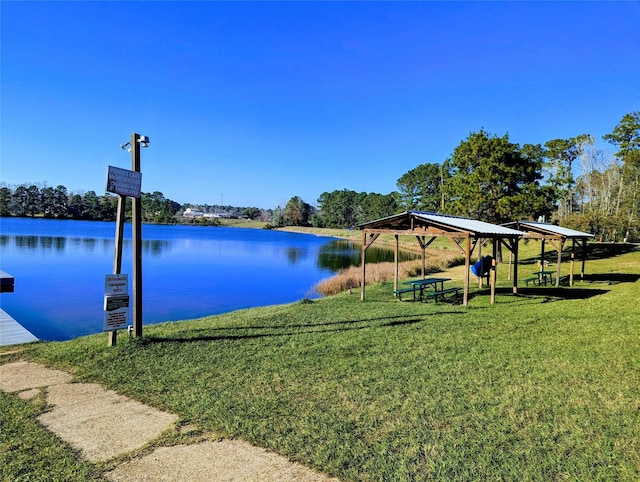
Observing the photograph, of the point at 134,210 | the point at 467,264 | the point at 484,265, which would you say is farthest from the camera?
the point at 484,265

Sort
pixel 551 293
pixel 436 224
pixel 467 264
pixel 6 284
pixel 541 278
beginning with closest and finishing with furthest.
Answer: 1. pixel 467 264
2. pixel 6 284
3. pixel 436 224
4. pixel 551 293
5. pixel 541 278

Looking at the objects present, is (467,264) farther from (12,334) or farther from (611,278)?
(611,278)

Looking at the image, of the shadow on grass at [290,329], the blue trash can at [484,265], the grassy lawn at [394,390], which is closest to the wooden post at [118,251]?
the grassy lawn at [394,390]

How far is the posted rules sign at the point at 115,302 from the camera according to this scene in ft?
21.0

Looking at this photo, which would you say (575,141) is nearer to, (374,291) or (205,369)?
(374,291)

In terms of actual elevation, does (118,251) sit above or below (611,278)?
above

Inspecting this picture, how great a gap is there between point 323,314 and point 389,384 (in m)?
4.81

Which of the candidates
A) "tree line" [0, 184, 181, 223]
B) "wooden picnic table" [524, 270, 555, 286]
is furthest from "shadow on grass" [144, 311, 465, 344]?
"tree line" [0, 184, 181, 223]

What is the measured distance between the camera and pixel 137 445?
352cm

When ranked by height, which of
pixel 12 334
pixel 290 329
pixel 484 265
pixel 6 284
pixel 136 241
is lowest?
pixel 12 334

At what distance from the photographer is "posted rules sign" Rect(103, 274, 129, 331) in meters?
6.40

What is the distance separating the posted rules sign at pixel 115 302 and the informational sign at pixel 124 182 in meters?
1.36

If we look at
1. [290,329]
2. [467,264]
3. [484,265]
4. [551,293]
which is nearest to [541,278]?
[551,293]

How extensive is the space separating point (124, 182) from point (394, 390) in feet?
17.1
